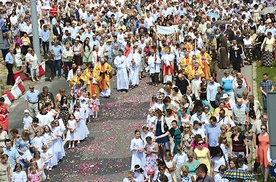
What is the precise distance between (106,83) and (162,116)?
23.5 feet

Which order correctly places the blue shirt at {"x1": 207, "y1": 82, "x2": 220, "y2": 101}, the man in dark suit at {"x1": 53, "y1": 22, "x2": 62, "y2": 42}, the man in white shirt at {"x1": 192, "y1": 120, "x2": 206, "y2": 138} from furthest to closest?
the man in dark suit at {"x1": 53, "y1": 22, "x2": 62, "y2": 42} → the blue shirt at {"x1": 207, "y1": 82, "x2": 220, "y2": 101} → the man in white shirt at {"x1": 192, "y1": 120, "x2": 206, "y2": 138}

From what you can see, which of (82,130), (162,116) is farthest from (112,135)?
(162,116)

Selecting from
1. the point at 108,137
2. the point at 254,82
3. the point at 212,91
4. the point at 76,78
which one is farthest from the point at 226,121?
the point at 254,82

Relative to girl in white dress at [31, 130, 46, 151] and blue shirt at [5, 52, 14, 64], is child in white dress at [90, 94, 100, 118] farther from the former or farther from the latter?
blue shirt at [5, 52, 14, 64]

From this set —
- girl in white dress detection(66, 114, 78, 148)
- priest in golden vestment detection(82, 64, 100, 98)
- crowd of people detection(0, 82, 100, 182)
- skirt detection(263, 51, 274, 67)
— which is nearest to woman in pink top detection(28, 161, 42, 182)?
crowd of people detection(0, 82, 100, 182)

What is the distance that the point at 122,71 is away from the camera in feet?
96.5

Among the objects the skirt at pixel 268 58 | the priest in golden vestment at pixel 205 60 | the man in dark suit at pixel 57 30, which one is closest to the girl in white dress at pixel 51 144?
the priest in golden vestment at pixel 205 60

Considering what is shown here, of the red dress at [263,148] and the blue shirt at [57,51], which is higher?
the blue shirt at [57,51]

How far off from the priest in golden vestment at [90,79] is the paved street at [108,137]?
0.57 m

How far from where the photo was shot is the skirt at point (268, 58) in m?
31.5

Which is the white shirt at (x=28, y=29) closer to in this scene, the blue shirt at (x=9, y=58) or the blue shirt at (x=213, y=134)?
the blue shirt at (x=9, y=58)

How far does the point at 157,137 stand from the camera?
70.4 ft

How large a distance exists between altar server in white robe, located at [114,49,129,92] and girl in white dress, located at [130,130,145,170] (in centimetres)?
853

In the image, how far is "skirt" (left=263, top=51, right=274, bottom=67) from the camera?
31478 millimetres
